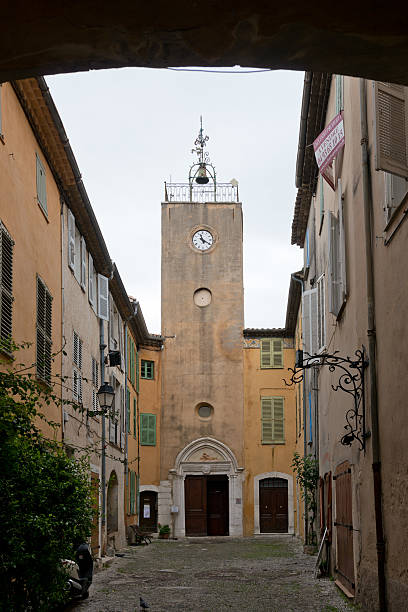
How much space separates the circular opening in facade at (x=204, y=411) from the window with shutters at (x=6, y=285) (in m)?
24.8

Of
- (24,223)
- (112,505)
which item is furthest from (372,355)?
(112,505)

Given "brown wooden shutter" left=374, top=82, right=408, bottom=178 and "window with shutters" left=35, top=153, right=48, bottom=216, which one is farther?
"window with shutters" left=35, top=153, right=48, bottom=216

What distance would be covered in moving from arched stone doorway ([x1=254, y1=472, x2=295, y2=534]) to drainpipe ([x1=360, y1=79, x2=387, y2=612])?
25.5m

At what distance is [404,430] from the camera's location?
25.7 feet

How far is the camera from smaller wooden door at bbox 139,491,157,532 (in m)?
33.7

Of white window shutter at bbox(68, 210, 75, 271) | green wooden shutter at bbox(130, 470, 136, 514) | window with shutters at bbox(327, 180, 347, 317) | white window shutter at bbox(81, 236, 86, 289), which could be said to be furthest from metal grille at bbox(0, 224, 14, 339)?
green wooden shutter at bbox(130, 470, 136, 514)

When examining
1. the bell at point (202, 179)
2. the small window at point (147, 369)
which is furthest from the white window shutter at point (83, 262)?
the bell at point (202, 179)

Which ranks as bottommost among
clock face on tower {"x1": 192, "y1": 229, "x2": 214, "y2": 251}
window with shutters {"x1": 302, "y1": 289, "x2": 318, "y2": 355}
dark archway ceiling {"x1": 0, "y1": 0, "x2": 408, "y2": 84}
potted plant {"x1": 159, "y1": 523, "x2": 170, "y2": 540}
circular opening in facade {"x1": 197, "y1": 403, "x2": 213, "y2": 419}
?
potted plant {"x1": 159, "y1": 523, "x2": 170, "y2": 540}

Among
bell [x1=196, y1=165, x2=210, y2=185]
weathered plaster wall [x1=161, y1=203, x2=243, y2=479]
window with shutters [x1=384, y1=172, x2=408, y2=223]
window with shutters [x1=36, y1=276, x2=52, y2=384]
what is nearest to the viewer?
window with shutters [x1=384, y1=172, x2=408, y2=223]

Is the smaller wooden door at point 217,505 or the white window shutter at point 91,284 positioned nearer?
the white window shutter at point 91,284

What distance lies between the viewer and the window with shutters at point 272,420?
34.9 meters

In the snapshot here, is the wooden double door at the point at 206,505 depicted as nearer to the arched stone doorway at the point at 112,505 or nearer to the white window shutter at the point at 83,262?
the arched stone doorway at the point at 112,505

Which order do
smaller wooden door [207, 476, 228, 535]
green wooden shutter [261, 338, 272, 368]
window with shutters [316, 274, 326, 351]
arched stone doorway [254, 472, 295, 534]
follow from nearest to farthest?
1. window with shutters [316, 274, 326, 351]
2. arched stone doorway [254, 472, 295, 534]
3. smaller wooden door [207, 476, 228, 535]
4. green wooden shutter [261, 338, 272, 368]

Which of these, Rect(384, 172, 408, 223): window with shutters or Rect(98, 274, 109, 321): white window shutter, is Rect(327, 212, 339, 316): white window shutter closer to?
Rect(384, 172, 408, 223): window with shutters
